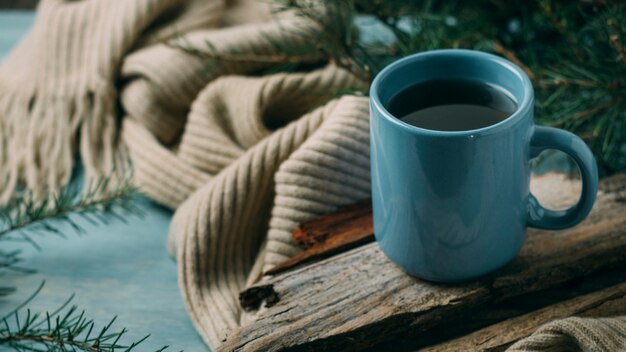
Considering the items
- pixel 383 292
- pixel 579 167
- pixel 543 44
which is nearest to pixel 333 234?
pixel 383 292

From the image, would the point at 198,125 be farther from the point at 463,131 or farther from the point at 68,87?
the point at 463,131

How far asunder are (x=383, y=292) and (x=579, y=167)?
0.49ft

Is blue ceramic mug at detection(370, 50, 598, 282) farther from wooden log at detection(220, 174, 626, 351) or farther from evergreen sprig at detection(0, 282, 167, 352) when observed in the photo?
evergreen sprig at detection(0, 282, 167, 352)

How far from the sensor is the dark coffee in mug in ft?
1.65

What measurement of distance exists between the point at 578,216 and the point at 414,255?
11 cm

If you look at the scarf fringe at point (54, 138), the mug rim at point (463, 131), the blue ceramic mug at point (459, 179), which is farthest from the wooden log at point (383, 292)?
the scarf fringe at point (54, 138)

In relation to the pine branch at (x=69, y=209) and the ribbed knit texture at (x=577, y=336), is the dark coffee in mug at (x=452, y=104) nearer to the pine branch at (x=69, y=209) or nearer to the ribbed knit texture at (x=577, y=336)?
the ribbed knit texture at (x=577, y=336)

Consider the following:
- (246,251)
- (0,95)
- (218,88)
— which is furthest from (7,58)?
(246,251)

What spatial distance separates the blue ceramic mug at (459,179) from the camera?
457 millimetres

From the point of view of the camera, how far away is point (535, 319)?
0.52 meters

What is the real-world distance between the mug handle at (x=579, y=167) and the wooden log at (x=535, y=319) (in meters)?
0.05

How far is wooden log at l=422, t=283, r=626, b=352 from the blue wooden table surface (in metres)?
0.19

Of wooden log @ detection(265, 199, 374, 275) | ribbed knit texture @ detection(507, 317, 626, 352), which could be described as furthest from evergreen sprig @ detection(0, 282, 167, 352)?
ribbed knit texture @ detection(507, 317, 626, 352)

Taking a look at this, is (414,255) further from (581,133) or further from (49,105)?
(49,105)
